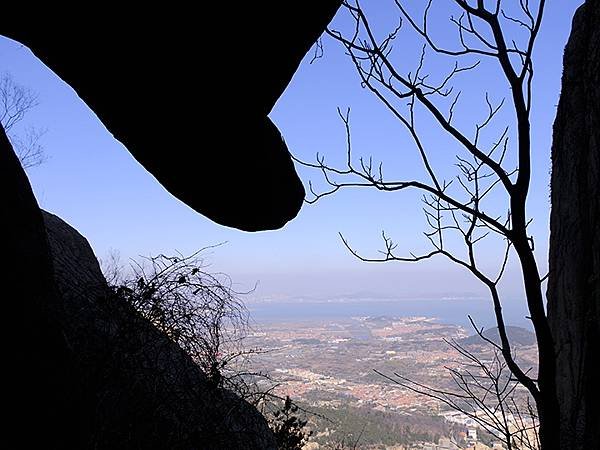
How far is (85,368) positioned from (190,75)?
1.90m

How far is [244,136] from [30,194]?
1.06 meters

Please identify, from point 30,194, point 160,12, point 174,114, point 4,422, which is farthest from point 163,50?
point 4,422

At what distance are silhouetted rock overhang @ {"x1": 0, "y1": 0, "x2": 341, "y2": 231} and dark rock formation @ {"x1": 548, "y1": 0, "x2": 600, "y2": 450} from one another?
5.28ft

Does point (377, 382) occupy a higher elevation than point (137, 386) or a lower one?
lower

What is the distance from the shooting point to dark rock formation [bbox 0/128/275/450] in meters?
2.03

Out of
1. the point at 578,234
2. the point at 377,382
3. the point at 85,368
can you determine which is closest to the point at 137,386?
Result: the point at 85,368

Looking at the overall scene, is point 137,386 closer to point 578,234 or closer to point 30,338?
point 30,338

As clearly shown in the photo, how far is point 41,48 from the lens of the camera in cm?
199

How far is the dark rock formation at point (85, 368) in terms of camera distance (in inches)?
80.0

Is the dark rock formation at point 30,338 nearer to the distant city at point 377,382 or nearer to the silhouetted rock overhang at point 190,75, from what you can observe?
the silhouetted rock overhang at point 190,75

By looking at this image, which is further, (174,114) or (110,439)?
(110,439)

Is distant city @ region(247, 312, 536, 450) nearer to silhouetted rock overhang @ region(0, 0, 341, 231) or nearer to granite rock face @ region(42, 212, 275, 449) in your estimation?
granite rock face @ region(42, 212, 275, 449)

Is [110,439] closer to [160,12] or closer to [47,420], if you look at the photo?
[47,420]

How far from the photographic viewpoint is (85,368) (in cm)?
290
